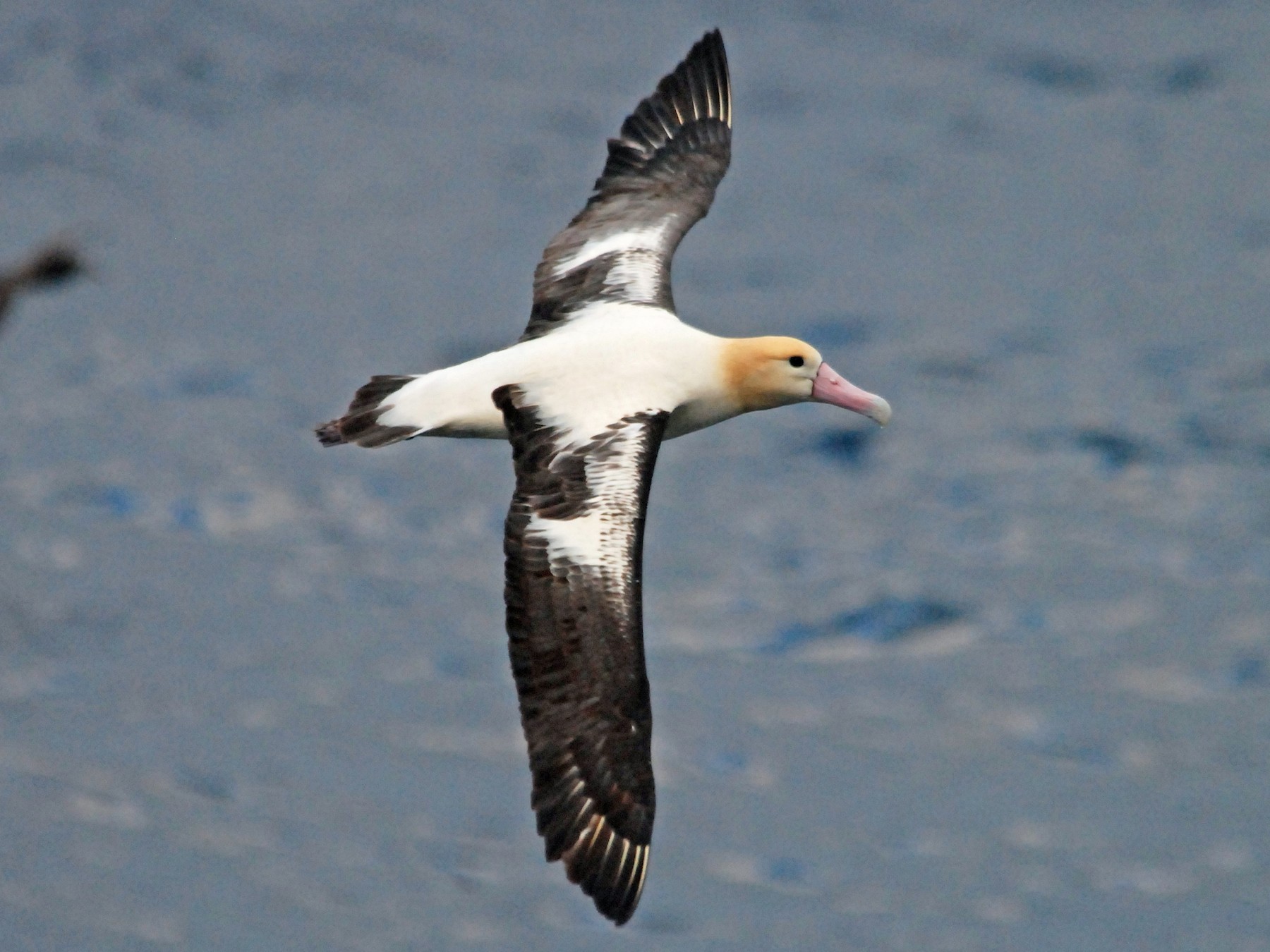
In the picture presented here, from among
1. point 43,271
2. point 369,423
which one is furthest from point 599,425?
point 43,271

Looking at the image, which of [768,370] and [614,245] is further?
[614,245]

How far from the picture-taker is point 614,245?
45.5 feet

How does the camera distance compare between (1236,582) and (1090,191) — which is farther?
(1090,191)

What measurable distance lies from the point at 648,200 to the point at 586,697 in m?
4.58

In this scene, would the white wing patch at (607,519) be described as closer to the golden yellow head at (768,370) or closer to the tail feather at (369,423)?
the golden yellow head at (768,370)

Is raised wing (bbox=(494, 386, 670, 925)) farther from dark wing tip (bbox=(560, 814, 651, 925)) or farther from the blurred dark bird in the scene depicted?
the blurred dark bird

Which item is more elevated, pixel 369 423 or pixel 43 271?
pixel 43 271

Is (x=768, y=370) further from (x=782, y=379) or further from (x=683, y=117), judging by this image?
(x=683, y=117)

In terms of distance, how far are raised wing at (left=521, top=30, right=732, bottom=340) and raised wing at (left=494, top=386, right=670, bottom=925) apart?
7.64 ft

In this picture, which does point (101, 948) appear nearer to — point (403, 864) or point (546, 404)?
point (403, 864)

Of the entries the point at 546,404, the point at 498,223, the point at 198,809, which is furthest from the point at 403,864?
the point at 546,404

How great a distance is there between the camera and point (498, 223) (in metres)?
35.2

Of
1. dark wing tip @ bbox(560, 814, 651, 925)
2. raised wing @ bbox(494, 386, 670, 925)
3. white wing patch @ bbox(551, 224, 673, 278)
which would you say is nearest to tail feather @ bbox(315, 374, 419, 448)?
raised wing @ bbox(494, 386, 670, 925)

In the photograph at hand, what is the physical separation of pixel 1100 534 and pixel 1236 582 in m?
2.07
